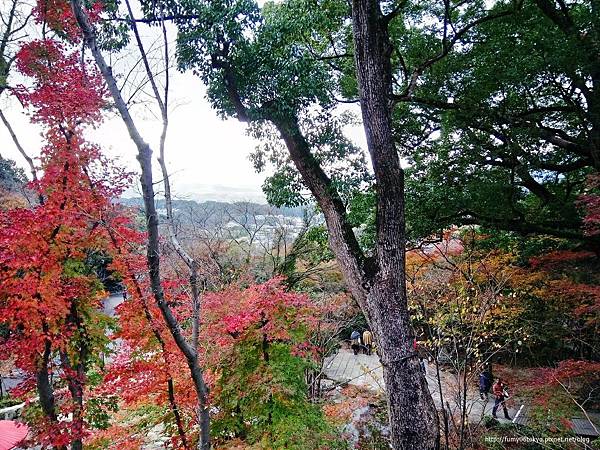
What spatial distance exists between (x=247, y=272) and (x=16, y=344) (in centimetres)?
714

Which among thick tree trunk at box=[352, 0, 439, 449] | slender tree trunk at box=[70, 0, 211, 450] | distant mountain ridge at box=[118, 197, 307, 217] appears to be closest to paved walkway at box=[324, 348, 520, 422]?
distant mountain ridge at box=[118, 197, 307, 217]

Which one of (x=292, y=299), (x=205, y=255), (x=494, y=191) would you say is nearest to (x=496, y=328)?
(x=494, y=191)

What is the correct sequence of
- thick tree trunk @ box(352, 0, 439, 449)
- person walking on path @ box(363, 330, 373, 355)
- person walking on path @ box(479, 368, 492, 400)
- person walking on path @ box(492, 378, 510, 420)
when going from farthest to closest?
person walking on path @ box(363, 330, 373, 355) < person walking on path @ box(479, 368, 492, 400) < person walking on path @ box(492, 378, 510, 420) < thick tree trunk @ box(352, 0, 439, 449)

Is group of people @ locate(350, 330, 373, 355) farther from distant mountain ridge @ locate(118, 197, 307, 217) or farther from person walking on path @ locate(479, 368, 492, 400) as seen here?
distant mountain ridge @ locate(118, 197, 307, 217)

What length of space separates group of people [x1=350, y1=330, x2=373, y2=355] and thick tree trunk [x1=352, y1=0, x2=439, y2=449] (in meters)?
11.2

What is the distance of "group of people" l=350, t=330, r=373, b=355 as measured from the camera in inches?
583

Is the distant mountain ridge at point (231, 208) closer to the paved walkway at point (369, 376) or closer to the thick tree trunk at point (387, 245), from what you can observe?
the paved walkway at point (369, 376)

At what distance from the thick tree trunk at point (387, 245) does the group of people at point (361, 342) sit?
11.2 metres

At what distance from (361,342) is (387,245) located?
40.6 feet

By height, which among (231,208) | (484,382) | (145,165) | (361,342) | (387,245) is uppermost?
(145,165)

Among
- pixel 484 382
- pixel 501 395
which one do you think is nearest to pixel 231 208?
pixel 484 382

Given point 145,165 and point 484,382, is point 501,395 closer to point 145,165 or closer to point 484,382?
point 484,382

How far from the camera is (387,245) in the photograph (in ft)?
13.7

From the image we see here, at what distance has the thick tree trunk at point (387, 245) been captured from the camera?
3.94 meters
